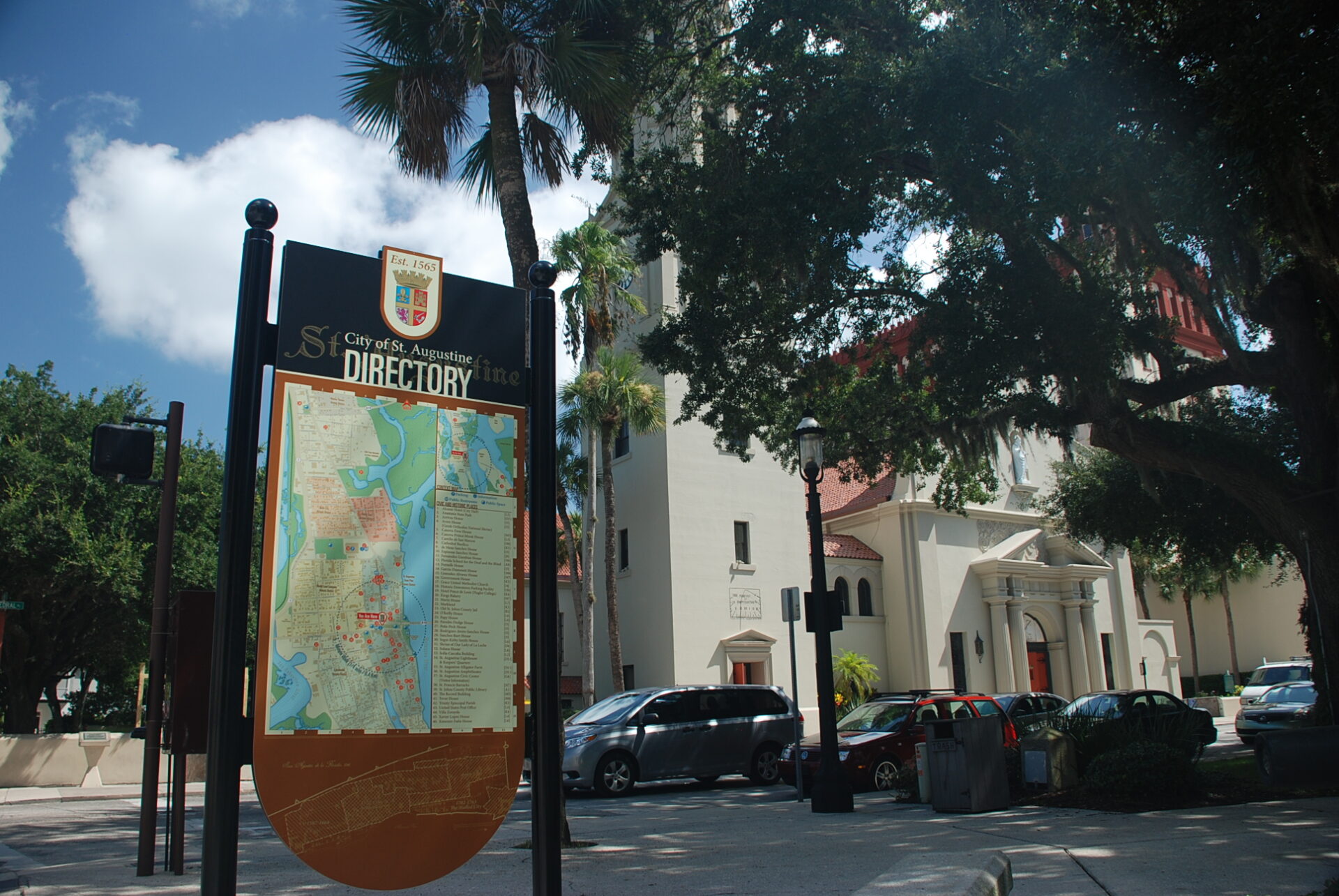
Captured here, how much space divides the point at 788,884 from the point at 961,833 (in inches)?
132

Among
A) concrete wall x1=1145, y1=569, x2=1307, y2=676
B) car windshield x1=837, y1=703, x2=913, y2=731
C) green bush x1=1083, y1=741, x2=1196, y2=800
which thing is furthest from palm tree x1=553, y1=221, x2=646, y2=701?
A: concrete wall x1=1145, y1=569, x2=1307, y2=676

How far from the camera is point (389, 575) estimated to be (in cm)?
407

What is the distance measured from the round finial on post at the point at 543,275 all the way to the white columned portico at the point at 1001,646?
110 feet

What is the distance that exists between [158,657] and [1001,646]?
31.6 metres

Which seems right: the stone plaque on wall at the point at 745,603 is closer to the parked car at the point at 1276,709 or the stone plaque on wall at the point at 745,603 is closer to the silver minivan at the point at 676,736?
the silver minivan at the point at 676,736

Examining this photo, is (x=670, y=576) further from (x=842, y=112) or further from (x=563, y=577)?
(x=842, y=112)

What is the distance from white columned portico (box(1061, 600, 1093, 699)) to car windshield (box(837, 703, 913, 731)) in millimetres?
23622

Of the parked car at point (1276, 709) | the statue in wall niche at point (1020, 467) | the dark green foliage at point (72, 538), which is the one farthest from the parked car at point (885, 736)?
the statue in wall niche at point (1020, 467)

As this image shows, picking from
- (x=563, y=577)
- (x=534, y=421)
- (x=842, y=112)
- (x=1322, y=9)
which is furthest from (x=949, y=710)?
(x=563, y=577)

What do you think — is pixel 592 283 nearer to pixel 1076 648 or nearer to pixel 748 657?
pixel 748 657

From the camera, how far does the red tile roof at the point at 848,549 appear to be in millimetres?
34656

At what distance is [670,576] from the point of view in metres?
29.7

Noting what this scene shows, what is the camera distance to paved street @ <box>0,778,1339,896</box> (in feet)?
23.0

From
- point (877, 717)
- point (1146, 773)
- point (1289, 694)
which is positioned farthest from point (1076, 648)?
point (1146, 773)
